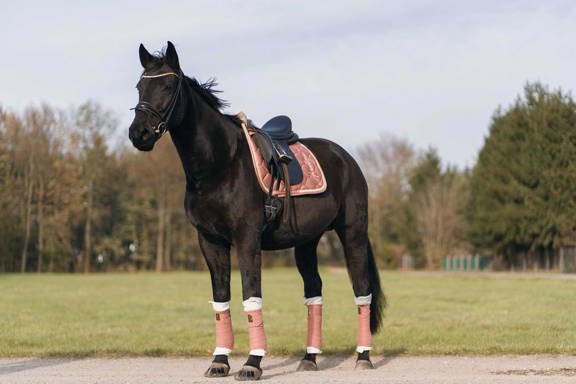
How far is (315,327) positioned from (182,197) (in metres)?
61.3

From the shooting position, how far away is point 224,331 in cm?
866

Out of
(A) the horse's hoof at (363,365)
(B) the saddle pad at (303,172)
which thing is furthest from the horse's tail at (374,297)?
(B) the saddle pad at (303,172)

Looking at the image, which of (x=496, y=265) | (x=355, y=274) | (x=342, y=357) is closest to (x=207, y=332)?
(x=342, y=357)

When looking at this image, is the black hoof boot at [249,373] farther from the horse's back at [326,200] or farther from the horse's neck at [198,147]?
the horse's neck at [198,147]

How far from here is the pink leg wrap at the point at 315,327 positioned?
918cm

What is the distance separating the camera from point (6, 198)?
202 feet

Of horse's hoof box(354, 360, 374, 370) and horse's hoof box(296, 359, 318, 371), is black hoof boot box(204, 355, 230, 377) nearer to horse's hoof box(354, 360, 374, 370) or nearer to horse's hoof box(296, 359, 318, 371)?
horse's hoof box(296, 359, 318, 371)

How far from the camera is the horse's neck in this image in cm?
823

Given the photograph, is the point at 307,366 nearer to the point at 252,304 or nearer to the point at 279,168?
the point at 252,304

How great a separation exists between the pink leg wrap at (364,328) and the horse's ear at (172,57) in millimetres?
3623

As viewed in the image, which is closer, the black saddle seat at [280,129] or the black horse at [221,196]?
the black horse at [221,196]

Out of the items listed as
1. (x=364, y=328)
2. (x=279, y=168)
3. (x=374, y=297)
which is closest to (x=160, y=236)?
(x=374, y=297)

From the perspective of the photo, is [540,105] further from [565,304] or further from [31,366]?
[31,366]

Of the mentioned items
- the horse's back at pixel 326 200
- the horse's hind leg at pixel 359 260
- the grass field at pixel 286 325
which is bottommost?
the grass field at pixel 286 325
